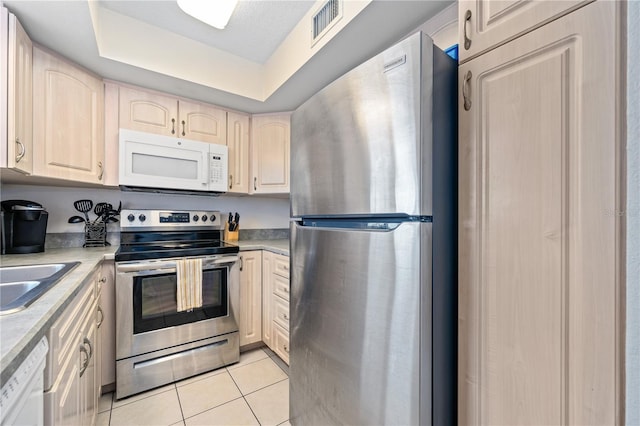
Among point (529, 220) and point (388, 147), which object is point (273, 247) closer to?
point (388, 147)

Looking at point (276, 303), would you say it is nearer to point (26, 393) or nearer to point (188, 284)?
point (188, 284)

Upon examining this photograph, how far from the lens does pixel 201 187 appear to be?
87.3 inches

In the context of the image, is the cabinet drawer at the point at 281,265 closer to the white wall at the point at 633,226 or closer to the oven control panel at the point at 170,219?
the oven control panel at the point at 170,219

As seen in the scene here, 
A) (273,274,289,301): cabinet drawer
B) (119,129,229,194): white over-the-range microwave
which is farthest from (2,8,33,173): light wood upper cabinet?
(273,274,289,301): cabinet drawer

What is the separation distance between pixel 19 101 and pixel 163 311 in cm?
139

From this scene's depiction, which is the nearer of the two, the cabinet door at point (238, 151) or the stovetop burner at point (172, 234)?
the stovetop burner at point (172, 234)

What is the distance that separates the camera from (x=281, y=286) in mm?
2061

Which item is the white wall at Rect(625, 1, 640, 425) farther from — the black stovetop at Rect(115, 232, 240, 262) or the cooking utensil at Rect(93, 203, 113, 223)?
the cooking utensil at Rect(93, 203, 113, 223)

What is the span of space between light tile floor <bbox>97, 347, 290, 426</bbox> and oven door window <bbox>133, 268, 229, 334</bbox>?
1.36 feet

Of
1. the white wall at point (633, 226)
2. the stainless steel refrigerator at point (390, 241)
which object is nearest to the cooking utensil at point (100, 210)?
the stainless steel refrigerator at point (390, 241)

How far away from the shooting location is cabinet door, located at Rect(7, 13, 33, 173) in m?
1.29

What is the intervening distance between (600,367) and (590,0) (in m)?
0.82

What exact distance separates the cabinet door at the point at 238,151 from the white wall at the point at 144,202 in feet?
0.98

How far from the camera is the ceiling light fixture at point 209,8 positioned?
140 centimetres
